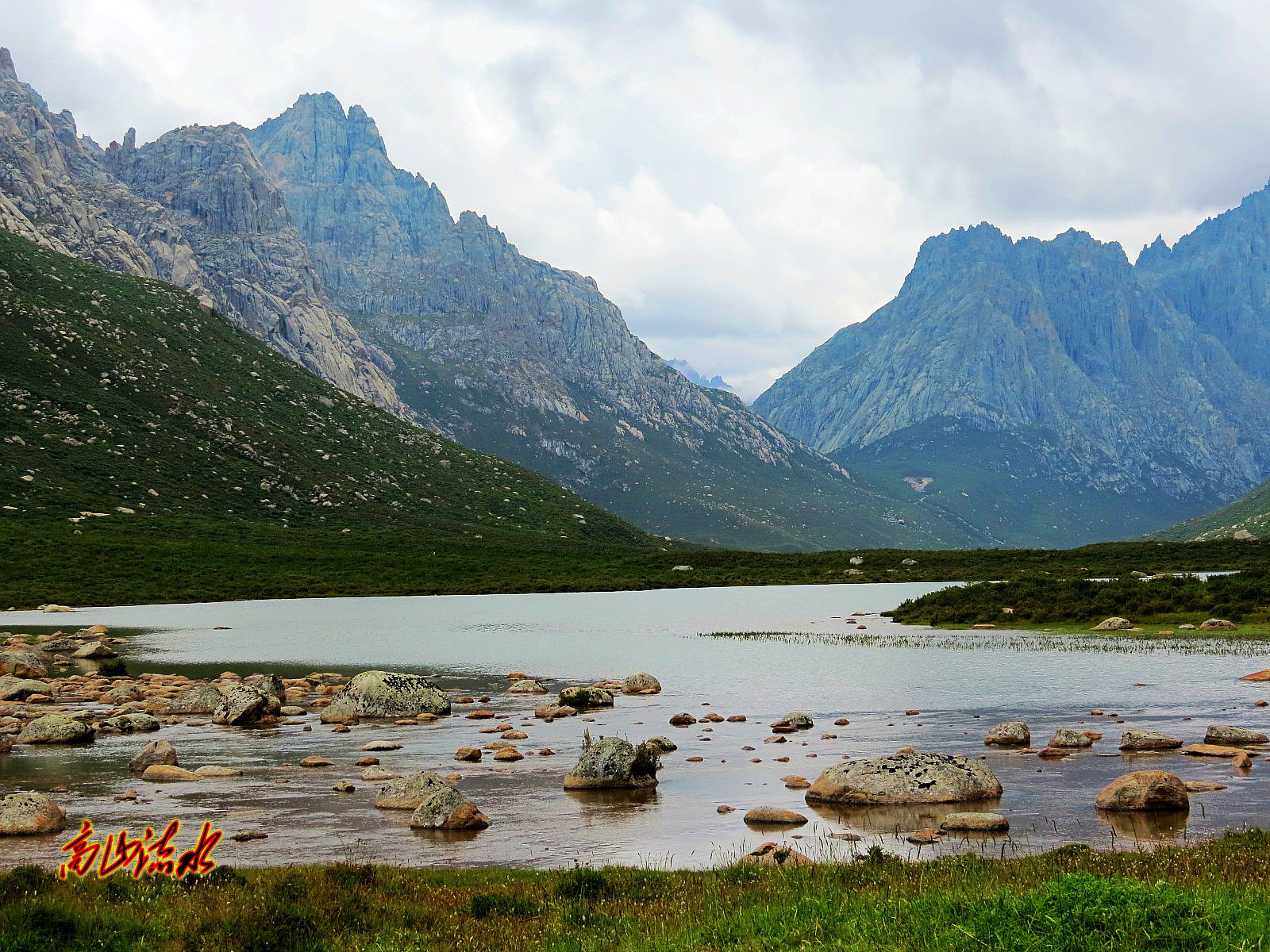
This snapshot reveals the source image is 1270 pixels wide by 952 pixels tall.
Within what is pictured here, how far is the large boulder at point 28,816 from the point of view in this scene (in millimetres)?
21156

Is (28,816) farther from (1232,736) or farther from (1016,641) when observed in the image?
(1016,641)

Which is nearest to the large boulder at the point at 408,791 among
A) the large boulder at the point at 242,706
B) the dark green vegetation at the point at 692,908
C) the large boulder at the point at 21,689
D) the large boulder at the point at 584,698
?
the dark green vegetation at the point at 692,908

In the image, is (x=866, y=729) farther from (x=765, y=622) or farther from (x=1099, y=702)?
(x=765, y=622)

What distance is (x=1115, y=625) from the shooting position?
66250 mm

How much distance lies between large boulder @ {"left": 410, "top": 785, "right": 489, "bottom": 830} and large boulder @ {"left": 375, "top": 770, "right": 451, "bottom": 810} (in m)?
0.87

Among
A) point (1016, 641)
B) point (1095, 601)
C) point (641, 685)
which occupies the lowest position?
point (641, 685)

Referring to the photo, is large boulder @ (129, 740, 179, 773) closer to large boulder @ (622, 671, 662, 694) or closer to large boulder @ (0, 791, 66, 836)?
large boulder @ (0, 791, 66, 836)

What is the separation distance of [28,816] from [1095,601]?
6987cm

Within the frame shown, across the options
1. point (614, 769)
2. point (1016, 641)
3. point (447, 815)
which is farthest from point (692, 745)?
point (1016, 641)

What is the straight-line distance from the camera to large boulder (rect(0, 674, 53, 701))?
44062 mm

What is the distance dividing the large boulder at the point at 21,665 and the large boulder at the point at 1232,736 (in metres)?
48.5

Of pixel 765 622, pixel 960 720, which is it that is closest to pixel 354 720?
pixel 960 720

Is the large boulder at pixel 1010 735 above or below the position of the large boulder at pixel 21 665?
below

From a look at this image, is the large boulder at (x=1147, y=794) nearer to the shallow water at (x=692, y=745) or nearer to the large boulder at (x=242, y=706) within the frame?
the shallow water at (x=692, y=745)
